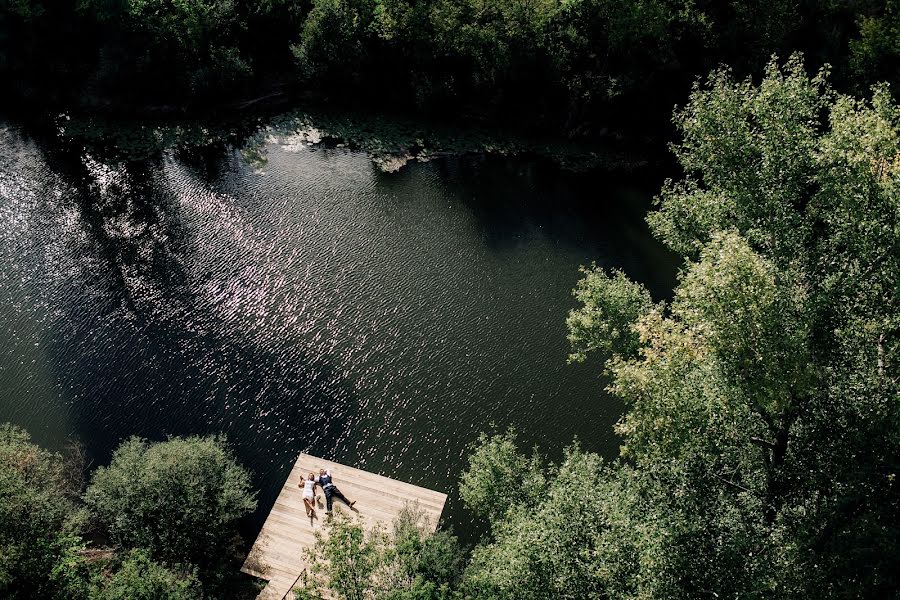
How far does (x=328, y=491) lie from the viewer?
958 inches

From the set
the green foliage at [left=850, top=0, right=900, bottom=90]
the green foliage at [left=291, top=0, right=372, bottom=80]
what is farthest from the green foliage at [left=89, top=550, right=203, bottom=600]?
the green foliage at [left=850, top=0, right=900, bottom=90]

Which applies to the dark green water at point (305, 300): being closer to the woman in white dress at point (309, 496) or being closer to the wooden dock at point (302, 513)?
the wooden dock at point (302, 513)

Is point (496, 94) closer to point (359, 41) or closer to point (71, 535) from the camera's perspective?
point (359, 41)

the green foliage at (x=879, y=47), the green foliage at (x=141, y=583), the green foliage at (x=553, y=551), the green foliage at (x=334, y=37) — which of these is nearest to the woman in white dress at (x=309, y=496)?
the green foliage at (x=141, y=583)

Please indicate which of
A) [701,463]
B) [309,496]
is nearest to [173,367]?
[309,496]

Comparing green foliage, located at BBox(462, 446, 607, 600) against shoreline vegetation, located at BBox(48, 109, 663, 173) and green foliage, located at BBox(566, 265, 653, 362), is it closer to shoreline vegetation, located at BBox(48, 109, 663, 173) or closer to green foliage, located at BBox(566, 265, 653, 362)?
green foliage, located at BBox(566, 265, 653, 362)

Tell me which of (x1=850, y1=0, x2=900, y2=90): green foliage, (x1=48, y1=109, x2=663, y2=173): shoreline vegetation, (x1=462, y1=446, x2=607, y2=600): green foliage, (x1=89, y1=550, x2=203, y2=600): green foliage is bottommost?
(x1=89, y1=550, x2=203, y2=600): green foliage

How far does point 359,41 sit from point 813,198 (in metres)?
28.0

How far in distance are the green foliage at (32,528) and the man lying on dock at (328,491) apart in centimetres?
747

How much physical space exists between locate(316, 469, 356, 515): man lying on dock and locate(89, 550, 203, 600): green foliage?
496 cm

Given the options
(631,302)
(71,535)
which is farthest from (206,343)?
(631,302)

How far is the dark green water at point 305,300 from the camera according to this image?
26891 mm

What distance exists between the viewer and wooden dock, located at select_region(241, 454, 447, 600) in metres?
23.1

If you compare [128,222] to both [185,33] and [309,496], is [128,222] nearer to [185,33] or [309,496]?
[185,33]
